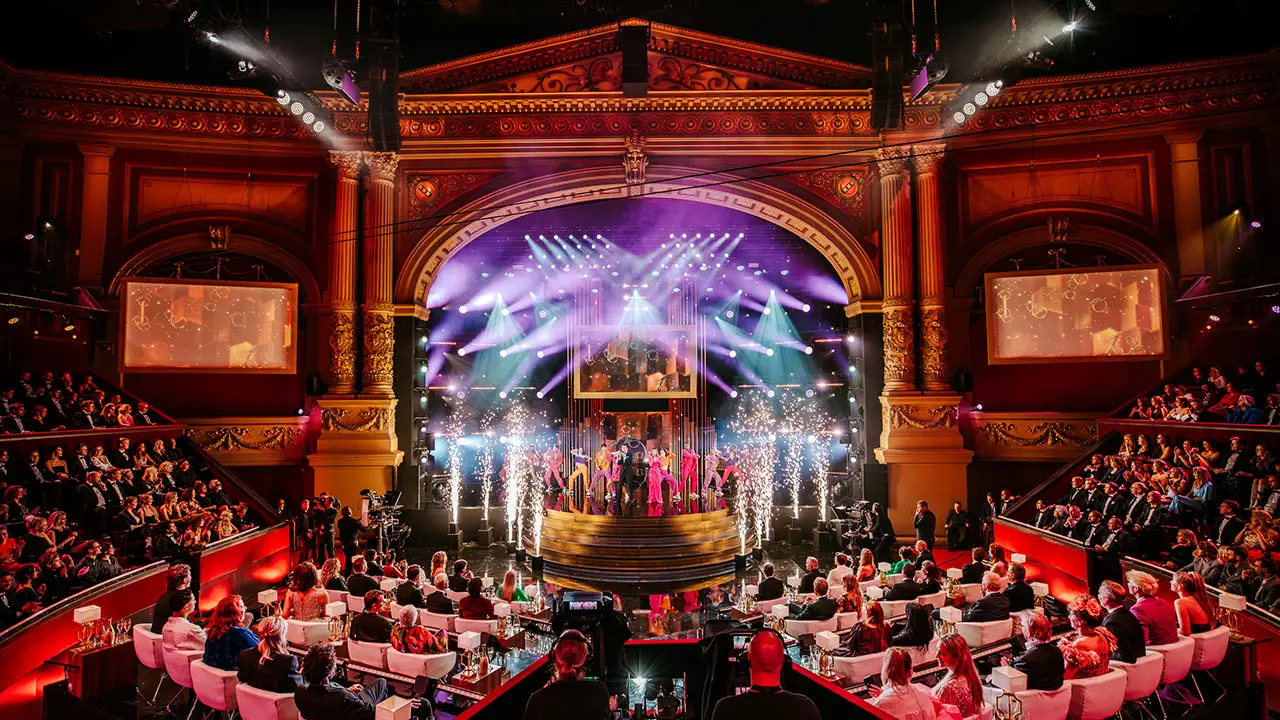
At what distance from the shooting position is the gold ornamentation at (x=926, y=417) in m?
12.6

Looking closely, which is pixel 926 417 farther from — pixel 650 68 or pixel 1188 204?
pixel 650 68

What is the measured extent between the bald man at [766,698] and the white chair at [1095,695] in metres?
2.52

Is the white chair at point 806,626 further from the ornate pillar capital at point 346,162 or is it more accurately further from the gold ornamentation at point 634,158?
the ornate pillar capital at point 346,162

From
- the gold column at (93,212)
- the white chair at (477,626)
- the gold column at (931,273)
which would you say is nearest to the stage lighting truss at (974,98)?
the gold column at (931,273)

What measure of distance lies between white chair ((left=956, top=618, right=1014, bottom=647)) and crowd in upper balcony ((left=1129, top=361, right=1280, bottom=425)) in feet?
20.5

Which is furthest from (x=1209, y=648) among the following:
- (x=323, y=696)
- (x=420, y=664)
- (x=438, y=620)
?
(x=323, y=696)

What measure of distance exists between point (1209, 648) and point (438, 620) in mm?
6370

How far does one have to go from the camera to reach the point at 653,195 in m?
13.8

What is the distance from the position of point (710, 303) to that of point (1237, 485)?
1087cm

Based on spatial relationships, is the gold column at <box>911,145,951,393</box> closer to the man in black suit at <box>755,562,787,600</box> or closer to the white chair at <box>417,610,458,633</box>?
the man in black suit at <box>755,562,787,600</box>

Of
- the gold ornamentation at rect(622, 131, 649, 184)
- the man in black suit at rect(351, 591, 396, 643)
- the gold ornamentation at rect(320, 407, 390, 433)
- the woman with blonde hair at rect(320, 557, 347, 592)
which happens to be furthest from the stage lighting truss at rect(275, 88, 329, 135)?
the man in black suit at rect(351, 591, 396, 643)

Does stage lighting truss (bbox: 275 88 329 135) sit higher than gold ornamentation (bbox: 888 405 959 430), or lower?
higher

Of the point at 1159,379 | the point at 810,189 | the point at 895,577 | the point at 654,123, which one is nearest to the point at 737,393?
the point at 810,189

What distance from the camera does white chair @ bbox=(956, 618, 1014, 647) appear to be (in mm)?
6078
